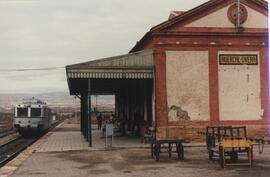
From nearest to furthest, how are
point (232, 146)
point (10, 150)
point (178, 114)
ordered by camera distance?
point (232, 146), point (178, 114), point (10, 150)

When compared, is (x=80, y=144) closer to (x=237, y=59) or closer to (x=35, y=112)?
(x=237, y=59)

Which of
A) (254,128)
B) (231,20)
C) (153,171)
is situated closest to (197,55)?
(231,20)

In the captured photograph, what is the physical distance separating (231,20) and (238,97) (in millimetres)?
3753

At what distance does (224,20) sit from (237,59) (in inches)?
78.5

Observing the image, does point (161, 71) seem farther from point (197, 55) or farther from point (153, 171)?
point (153, 171)

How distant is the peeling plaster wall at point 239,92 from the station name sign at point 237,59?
15 cm

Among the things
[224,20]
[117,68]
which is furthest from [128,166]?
[224,20]

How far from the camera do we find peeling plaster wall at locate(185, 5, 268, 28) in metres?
26.1

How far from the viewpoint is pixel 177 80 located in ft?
84.4

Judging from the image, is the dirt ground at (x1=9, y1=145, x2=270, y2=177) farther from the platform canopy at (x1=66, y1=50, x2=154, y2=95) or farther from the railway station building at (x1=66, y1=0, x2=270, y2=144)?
the railway station building at (x1=66, y1=0, x2=270, y2=144)

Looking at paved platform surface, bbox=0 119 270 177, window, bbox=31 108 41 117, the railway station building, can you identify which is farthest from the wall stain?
window, bbox=31 108 41 117

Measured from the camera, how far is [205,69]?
2595cm

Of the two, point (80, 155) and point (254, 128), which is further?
point (254, 128)

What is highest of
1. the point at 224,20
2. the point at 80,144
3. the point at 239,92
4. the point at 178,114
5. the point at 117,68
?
the point at 224,20
